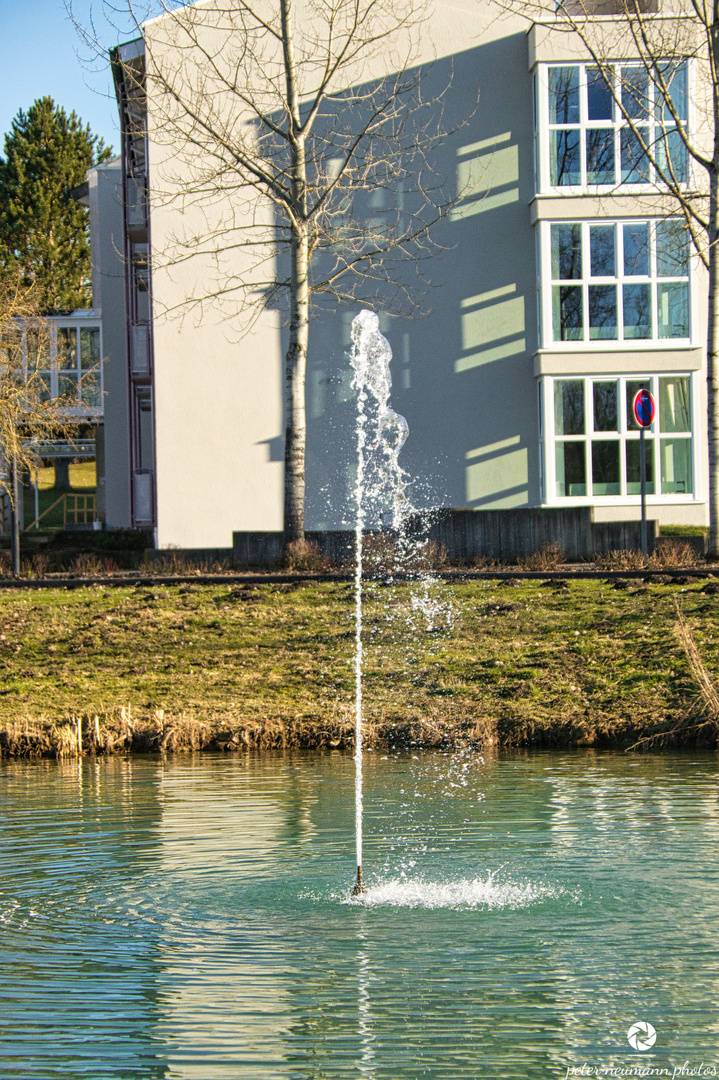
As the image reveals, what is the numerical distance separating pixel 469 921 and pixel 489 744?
19.4 feet

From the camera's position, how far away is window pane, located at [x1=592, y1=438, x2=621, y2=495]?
28141 mm

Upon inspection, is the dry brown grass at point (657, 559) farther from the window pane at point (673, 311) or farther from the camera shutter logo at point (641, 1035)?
the camera shutter logo at point (641, 1035)

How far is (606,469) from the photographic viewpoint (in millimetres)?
28172

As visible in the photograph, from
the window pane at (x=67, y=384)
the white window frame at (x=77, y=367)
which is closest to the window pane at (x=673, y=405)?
the white window frame at (x=77, y=367)

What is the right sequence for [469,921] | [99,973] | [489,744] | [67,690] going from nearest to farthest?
[99,973] < [469,921] < [489,744] < [67,690]

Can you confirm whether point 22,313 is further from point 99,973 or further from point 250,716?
point 99,973

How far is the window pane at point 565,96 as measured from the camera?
1117 inches

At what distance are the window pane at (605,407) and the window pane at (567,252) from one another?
8.37 feet

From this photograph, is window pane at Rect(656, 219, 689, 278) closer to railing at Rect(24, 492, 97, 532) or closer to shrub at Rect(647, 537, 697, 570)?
shrub at Rect(647, 537, 697, 570)

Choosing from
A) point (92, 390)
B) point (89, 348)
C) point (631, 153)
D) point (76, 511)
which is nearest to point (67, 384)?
point (89, 348)

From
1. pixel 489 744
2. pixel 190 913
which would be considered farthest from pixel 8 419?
pixel 190 913

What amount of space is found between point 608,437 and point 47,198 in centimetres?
4126

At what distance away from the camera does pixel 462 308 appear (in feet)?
96.4

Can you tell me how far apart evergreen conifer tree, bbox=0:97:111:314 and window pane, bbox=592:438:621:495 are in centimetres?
3823
